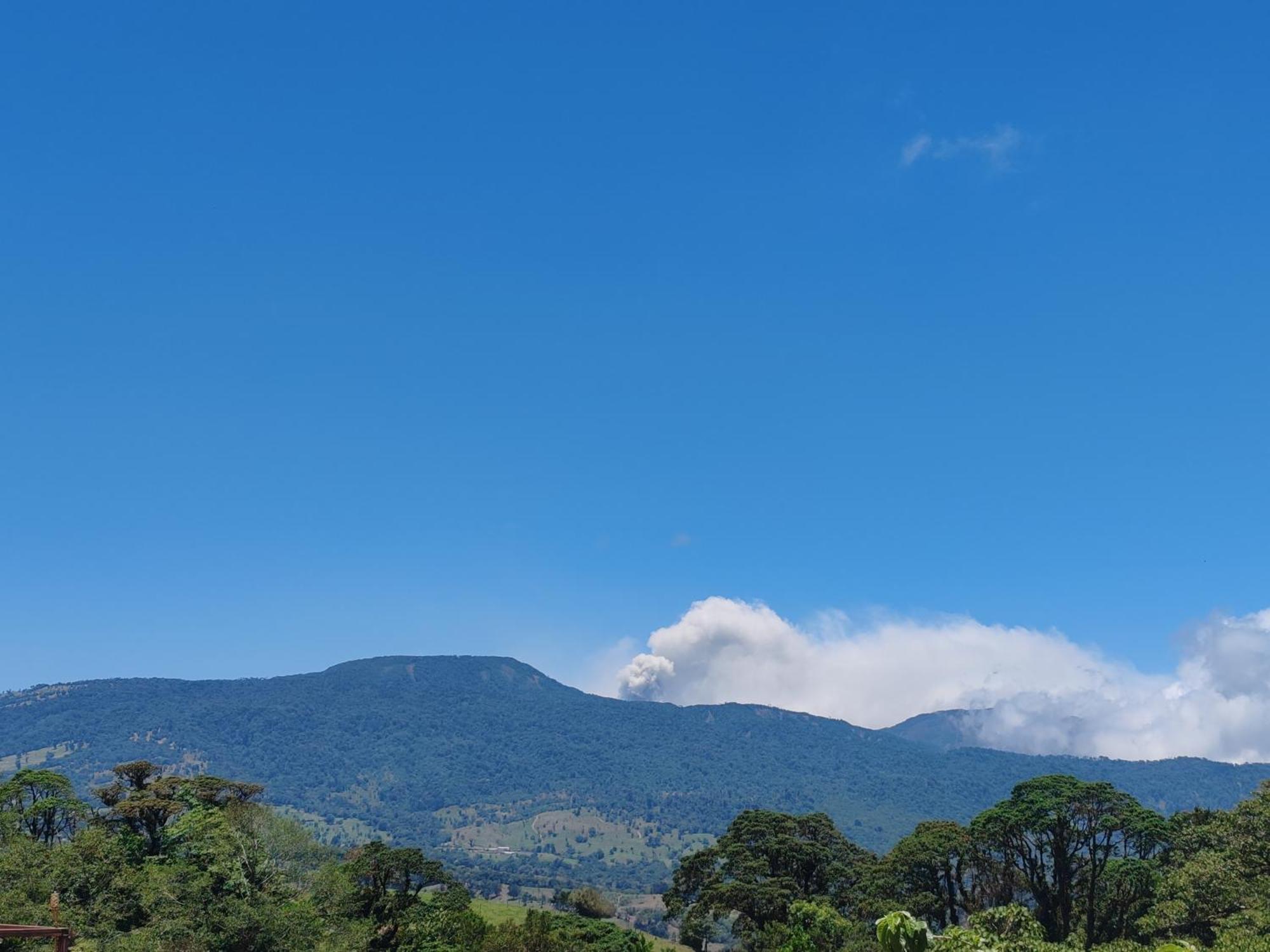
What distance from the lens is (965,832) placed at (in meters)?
66.1

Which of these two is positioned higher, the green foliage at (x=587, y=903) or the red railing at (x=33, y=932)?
the red railing at (x=33, y=932)

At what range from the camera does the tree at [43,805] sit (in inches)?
2483

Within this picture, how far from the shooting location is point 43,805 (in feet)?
208

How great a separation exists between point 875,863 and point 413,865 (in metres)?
37.8

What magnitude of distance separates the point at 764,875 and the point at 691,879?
7.79 metres

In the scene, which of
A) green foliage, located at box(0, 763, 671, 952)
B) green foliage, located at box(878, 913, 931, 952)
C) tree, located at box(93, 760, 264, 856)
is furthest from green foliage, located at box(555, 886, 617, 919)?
green foliage, located at box(878, 913, 931, 952)

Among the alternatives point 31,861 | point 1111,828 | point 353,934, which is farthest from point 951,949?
point 1111,828

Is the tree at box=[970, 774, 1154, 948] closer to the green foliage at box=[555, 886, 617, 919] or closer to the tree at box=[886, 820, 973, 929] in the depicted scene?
the tree at box=[886, 820, 973, 929]

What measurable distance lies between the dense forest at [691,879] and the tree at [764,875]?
17 cm

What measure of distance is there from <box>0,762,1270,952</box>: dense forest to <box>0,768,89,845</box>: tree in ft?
0.59

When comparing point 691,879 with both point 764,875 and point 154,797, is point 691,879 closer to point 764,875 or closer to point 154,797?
point 764,875

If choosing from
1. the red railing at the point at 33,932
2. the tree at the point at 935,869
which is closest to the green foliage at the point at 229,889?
the tree at the point at 935,869

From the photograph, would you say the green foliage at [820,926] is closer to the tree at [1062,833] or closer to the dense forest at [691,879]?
the dense forest at [691,879]

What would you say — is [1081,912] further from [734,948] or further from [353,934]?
[353,934]
